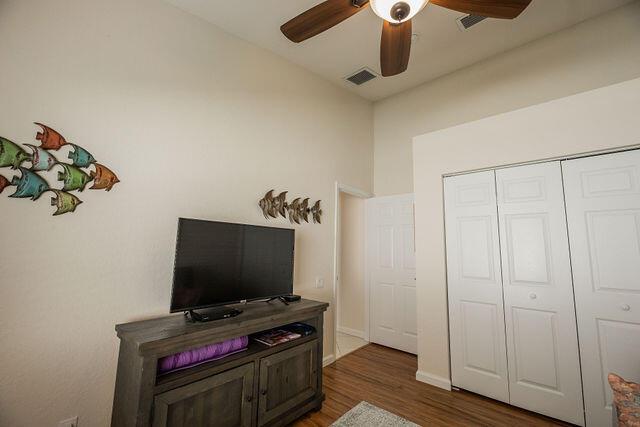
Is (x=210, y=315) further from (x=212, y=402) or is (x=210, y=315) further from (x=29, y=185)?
(x=29, y=185)

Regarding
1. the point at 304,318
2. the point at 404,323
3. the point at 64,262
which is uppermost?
the point at 64,262

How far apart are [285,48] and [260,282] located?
8.13 feet

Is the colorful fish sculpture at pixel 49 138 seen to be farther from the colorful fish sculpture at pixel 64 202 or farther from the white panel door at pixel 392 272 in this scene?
the white panel door at pixel 392 272

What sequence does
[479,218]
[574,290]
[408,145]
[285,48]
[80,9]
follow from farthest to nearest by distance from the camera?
1. [408,145]
2. [285,48]
3. [479,218]
4. [574,290]
5. [80,9]

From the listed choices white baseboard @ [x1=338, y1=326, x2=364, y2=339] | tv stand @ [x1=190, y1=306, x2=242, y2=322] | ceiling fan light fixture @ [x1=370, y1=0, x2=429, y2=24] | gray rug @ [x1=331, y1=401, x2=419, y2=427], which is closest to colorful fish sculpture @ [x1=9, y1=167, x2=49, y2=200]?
tv stand @ [x1=190, y1=306, x2=242, y2=322]

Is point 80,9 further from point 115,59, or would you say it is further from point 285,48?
point 285,48

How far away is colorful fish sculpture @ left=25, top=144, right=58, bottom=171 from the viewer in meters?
1.65

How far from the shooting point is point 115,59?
1.99 metres

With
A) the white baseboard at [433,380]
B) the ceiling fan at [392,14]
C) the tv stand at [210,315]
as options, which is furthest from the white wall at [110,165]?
the white baseboard at [433,380]

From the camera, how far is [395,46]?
6.38ft

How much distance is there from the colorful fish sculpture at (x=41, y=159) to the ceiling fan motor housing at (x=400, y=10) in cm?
221

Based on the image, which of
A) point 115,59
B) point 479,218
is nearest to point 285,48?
point 115,59

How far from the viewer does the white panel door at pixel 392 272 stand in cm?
366

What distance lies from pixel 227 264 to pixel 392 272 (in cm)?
249
